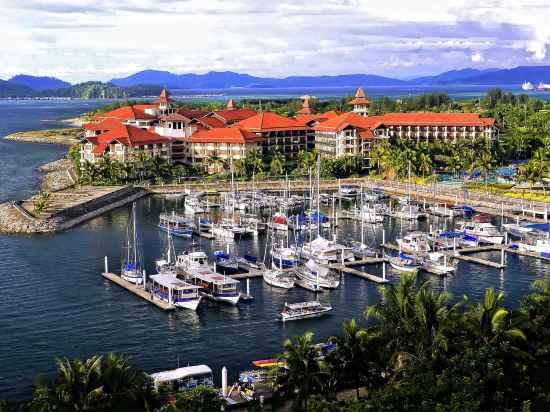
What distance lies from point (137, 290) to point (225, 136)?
183 feet

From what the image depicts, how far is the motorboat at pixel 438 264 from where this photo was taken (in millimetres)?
52281

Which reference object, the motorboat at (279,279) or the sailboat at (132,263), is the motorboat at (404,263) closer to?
the motorboat at (279,279)

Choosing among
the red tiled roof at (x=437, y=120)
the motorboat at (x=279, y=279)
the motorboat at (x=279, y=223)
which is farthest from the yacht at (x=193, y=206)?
the red tiled roof at (x=437, y=120)

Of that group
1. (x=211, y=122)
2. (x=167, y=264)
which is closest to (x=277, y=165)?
(x=211, y=122)

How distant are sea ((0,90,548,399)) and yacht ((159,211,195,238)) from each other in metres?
1.16

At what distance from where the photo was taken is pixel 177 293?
45000mm

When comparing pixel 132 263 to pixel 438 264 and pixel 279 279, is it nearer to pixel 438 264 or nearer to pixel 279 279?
pixel 279 279

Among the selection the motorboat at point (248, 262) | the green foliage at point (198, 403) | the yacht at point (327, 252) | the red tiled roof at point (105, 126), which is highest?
the red tiled roof at point (105, 126)

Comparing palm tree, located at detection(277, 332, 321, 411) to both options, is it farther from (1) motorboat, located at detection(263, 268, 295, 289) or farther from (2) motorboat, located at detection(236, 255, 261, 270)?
(2) motorboat, located at detection(236, 255, 261, 270)

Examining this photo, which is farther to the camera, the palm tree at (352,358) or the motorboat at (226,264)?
the motorboat at (226,264)

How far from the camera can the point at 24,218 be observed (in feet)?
220

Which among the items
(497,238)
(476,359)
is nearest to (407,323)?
(476,359)

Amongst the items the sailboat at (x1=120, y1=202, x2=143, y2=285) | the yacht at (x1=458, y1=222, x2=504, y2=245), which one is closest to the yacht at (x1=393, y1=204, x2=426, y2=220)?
the yacht at (x1=458, y1=222, x2=504, y2=245)

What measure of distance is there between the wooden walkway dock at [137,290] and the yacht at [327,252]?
507 inches
